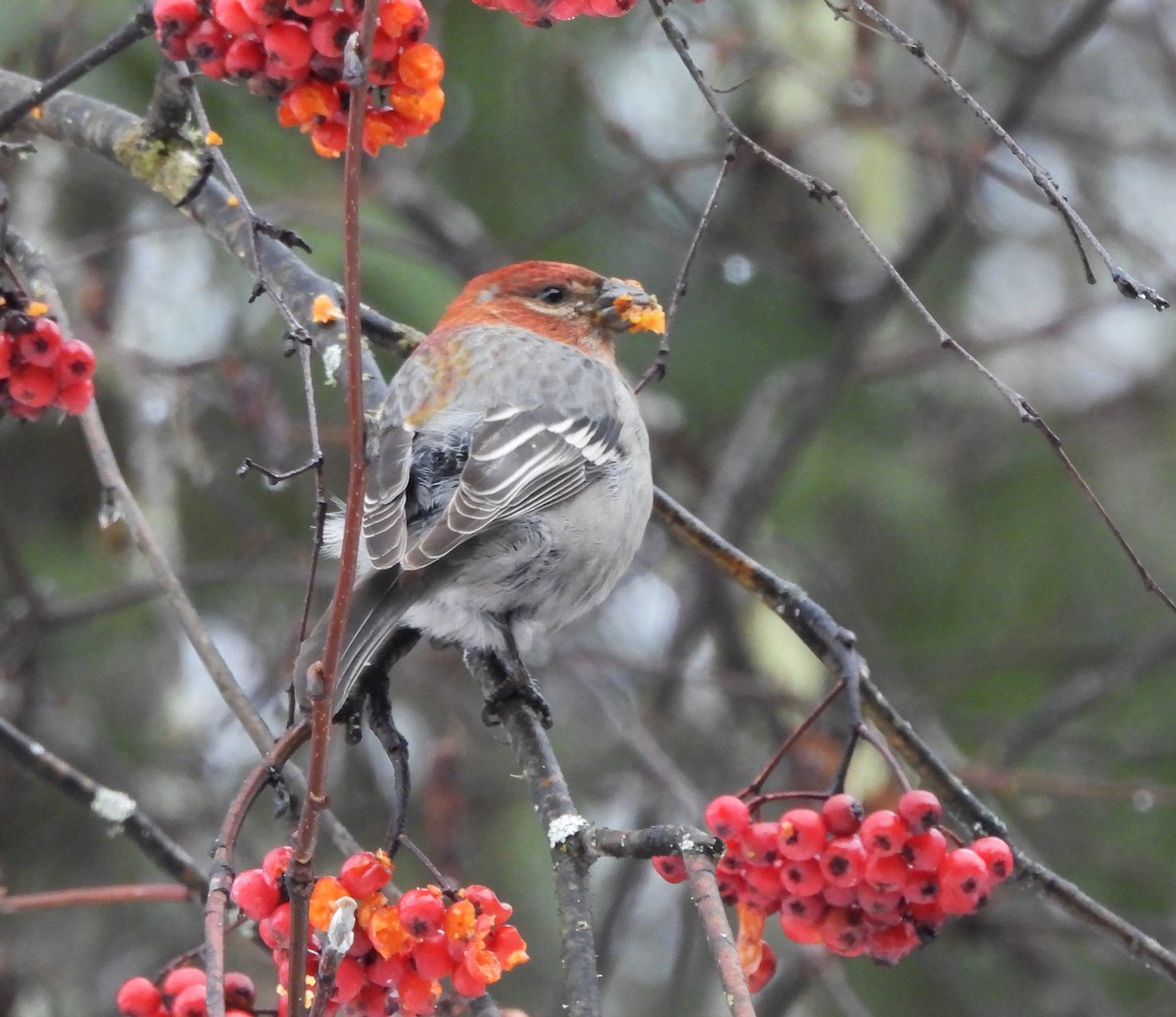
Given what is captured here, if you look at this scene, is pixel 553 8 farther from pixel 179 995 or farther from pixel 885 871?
pixel 179 995

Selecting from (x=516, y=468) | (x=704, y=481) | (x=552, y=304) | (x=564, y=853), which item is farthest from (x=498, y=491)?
(x=704, y=481)

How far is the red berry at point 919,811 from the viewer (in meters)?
2.46

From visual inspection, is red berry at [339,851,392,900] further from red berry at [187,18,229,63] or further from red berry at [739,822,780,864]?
red berry at [187,18,229,63]

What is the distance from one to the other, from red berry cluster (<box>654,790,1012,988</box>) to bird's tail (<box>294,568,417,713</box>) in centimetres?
68

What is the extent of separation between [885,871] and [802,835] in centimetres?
14

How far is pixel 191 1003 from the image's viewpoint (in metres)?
2.29

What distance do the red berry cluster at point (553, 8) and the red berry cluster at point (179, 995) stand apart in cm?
151

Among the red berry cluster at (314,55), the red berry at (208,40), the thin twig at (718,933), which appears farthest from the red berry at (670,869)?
the red berry at (208,40)

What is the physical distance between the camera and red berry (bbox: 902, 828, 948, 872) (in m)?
2.47

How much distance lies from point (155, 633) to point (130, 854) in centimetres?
92

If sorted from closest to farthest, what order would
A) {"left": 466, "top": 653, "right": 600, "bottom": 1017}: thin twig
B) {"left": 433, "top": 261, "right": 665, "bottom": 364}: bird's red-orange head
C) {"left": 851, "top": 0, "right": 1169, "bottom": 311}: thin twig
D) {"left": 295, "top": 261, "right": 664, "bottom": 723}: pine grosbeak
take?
{"left": 851, "top": 0, "right": 1169, "bottom": 311}: thin twig → {"left": 466, "top": 653, "right": 600, "bottom": 1017}: thin twig → {"left": 295, "top": 261, "right": 664, "bottom": 723}: pine grosbeak → {"left": 433, "top": 261, "right": 665, "bottom": 364}: bird's red-orange head

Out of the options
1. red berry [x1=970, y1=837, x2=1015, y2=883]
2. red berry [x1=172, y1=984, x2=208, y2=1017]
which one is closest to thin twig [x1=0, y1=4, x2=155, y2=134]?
red berry [x1=172, y1=984, x2=208, y2=1017]

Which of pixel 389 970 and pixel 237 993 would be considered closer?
pixel 389 970

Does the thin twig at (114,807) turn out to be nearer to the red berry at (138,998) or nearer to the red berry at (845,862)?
the red berry at (138,998)
